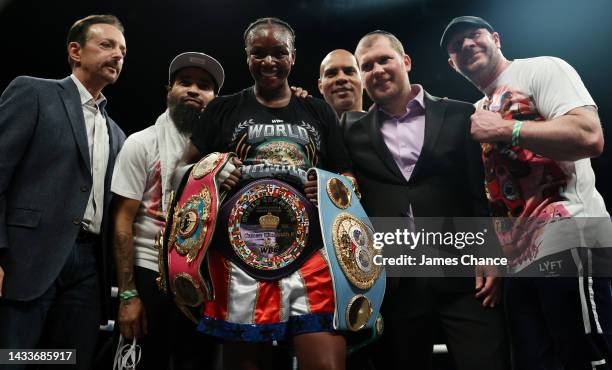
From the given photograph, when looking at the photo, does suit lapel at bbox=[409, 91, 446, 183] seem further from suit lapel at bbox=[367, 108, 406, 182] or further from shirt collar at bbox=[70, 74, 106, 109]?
shirt collar at bbox=[70, 74, 106, 109]

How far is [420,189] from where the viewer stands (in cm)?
186

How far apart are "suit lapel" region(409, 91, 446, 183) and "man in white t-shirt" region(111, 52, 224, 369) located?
940mm

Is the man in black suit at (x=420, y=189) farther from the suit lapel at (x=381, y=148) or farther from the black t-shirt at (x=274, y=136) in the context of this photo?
the black t-shirt at (x=274, y=136)

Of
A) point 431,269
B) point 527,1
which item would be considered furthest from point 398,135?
point 527,1

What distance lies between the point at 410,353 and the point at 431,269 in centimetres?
31

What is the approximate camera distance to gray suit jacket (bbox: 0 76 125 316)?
175 cm

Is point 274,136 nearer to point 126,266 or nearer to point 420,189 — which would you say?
point 420,189

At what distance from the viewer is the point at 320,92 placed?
2783 millimetres

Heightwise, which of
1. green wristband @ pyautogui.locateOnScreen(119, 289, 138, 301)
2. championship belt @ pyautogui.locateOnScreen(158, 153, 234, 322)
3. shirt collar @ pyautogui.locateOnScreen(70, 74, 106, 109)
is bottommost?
green wristband @ pyautogui.locateOnScreen(119, 289, 138, 301)

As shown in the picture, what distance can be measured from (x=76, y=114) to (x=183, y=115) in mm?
430

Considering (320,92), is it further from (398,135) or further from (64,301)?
(64,301)

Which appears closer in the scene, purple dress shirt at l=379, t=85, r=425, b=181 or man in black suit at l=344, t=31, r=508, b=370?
man in black suit at l=344, t=31, r=508, b=370

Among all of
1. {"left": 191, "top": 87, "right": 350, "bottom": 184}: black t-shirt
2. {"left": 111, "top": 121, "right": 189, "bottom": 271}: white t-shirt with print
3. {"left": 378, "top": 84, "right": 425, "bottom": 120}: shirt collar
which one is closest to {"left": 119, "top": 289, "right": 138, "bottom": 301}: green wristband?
{"left": 111, "top": 121, "right": 189, "bottom": 271}: white t-shirt with print

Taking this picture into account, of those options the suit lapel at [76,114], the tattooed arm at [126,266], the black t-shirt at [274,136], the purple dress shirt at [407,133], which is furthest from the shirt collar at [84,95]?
the purple dress shirt at [407,133]
